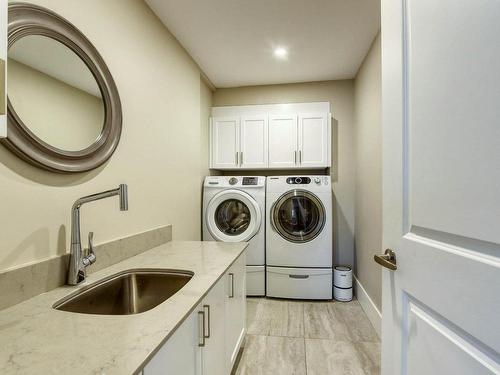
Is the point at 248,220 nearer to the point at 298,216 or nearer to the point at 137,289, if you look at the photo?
the point at 298,216

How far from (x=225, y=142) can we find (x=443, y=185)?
110 inches

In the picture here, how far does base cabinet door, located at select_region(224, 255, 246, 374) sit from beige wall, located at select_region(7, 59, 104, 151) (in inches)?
40.8

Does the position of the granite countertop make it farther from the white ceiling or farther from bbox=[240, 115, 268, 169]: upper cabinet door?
bbox=[240, 115, 268, 169]: upper cabinet door

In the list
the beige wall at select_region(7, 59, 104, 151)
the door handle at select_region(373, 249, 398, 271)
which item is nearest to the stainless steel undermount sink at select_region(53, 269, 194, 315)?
the beige wall at select_region(7, 59, 104, 151)

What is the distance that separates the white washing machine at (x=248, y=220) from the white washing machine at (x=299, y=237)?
0.08m

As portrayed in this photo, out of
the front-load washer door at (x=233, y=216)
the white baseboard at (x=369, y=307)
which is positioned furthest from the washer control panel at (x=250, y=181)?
the white baseboard at (x=369, y=307)

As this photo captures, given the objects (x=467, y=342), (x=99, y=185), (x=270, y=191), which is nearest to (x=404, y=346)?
(x=467, y=342)

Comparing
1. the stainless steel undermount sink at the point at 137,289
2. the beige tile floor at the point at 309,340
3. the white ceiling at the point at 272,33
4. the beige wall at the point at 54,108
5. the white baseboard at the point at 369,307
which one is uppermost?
the white ceiling at the point at 272,33

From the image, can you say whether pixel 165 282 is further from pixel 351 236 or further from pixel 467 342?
pixel 351 236

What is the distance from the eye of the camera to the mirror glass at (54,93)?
3.38 feet

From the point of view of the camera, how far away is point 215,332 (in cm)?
130

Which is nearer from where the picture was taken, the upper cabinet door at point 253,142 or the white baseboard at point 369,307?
the white baseboard at point 369,307

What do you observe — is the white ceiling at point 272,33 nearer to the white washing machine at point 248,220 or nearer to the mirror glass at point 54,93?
→ the mirror glass at point 54,93

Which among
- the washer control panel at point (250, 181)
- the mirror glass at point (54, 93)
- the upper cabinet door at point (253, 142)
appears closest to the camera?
the mirror glass at point (54, 93)
